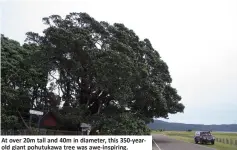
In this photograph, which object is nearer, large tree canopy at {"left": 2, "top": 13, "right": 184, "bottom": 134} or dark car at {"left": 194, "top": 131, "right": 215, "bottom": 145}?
large tree canopy at {"left": 2, "top": 13, "right": 184, "bottom": 134}

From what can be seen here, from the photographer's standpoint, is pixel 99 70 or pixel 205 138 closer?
pixel 99 70

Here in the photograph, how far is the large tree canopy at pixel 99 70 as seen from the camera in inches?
1129

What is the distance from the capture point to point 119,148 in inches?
369

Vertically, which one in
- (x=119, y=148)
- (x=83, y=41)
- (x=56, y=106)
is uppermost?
(x=83, y=41)

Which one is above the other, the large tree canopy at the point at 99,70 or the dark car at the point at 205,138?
the large tree canopy at the point at 99,70

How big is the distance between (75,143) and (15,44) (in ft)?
96.2

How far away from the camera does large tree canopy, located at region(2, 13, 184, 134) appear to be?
28688mm

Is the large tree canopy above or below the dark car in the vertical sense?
above

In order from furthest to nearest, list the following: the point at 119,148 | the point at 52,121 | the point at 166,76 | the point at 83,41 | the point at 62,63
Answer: the point at 166,76 → the point at 52,121 → the point at 62,63 → the point at 83,41 → the point at 119,148

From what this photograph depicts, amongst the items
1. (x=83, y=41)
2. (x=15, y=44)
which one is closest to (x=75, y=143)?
(x=83, y=41)

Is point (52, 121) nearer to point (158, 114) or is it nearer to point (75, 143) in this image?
point (158, 114)

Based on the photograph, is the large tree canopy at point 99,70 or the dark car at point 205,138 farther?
the dark car at point 205,138

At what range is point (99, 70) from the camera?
28516 millimetres

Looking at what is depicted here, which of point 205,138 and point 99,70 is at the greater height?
point 99,70
